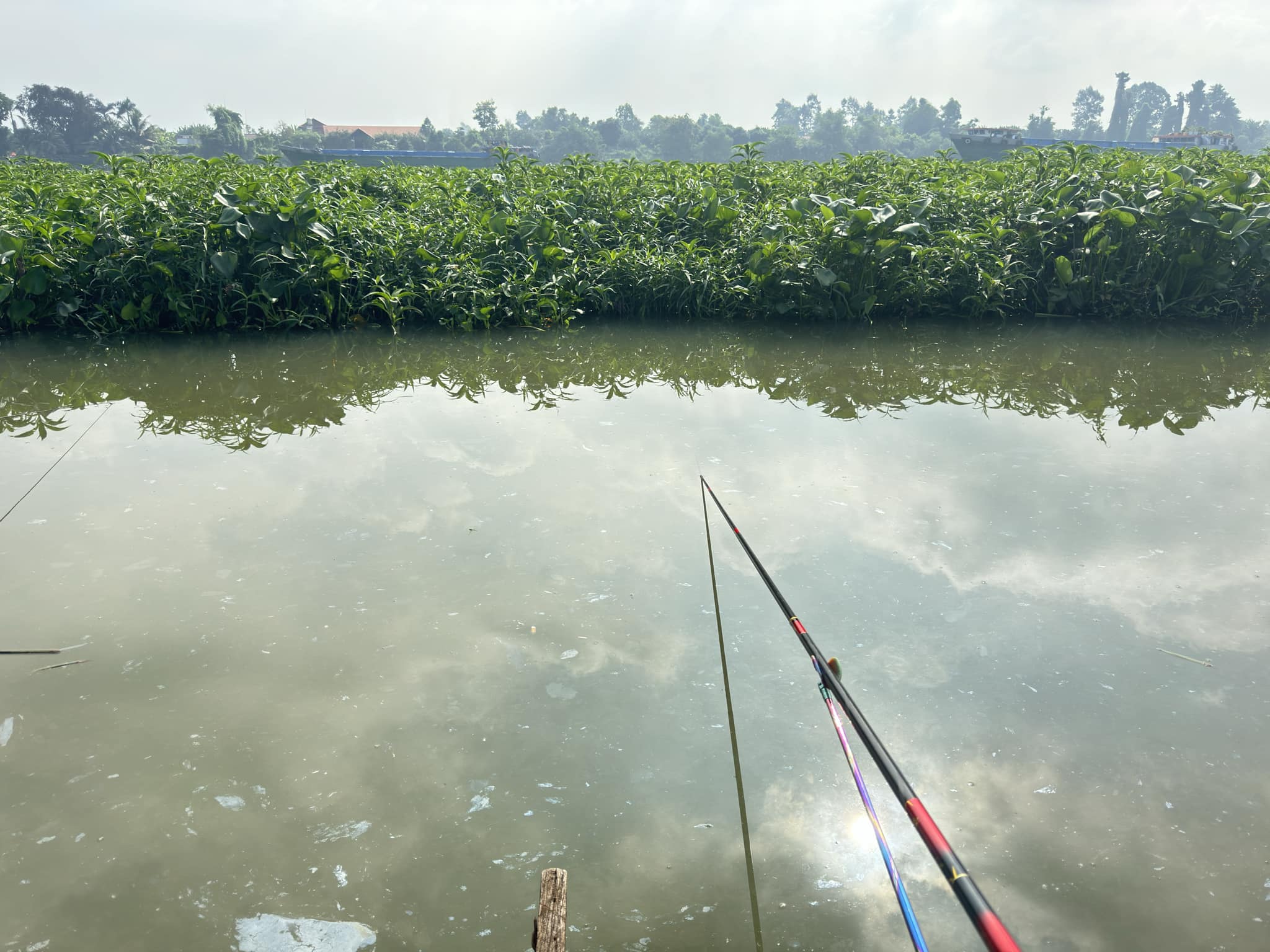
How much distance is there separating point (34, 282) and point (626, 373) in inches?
170

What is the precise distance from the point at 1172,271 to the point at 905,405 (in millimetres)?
3858

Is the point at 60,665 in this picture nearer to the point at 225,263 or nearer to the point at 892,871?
the point at 892,871

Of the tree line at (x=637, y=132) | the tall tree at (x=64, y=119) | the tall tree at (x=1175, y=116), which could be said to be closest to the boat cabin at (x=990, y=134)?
the tree line at (x=637, y=132)

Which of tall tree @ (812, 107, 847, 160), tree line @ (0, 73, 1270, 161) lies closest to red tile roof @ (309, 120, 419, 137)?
tree line @ (0, 73, 1270, 161)

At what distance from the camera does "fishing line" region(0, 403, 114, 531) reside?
11.0 feet

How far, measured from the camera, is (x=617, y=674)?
91.1 inches

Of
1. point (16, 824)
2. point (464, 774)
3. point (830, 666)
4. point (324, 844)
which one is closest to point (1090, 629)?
point (830, 666)

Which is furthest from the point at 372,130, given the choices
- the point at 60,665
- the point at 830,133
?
the point at 60,665

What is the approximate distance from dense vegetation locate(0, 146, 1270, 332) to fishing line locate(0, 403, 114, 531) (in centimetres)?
194

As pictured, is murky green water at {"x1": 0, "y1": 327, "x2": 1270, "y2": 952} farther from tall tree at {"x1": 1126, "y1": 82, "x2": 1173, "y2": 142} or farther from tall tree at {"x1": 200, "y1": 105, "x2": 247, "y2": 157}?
tall tree at {"x1": 1126, "y1": 82, "x2": 1173, "y2": 142}

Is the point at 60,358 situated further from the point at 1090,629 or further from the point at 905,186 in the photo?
the point at 905,186

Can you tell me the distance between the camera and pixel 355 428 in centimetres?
431

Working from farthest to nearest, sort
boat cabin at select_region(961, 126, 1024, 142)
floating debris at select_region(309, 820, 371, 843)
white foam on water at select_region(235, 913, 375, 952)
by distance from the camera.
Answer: boat cabin at select_region(961, 126, 1024, 142), floating debris at select_region(309, 820, 371, 843), white foam on water at select_region(235, 913, 375, 952)

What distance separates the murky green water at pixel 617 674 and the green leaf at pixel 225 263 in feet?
6.84
